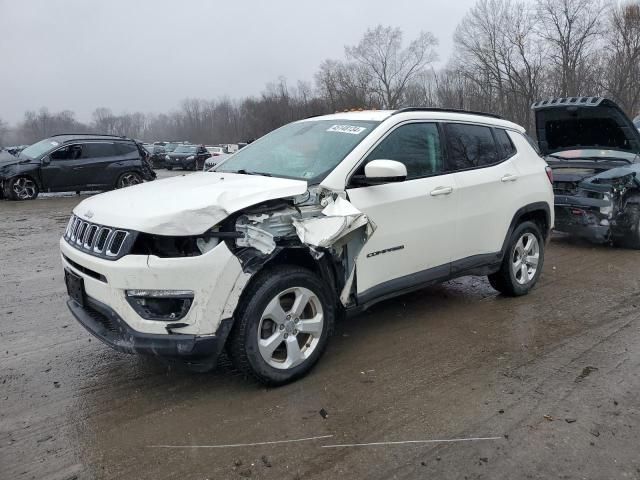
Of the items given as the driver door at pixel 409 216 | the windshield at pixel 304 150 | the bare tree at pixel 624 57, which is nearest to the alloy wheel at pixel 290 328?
the driver door at pixel 409 216

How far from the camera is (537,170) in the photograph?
5617 mm

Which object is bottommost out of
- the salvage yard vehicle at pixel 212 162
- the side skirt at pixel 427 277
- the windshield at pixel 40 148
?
the side skirt at pixel 427 277

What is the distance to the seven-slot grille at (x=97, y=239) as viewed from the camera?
3.11 m

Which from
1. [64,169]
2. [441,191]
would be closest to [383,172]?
[441,191]

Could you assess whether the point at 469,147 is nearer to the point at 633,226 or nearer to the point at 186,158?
Result: the point at 633,226

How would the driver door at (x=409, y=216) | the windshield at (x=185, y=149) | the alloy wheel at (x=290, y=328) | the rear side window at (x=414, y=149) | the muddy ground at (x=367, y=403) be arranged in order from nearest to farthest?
1. the muddy ground at (x=367, y=403)
2. the alloy wheel at (x=290, y=328)
3. the driver door at (x=409, y=216)
4. the rear side window at (x=414, y=149)
5. the windshield at (x=185, y=149)

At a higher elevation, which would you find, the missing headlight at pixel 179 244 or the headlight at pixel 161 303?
the missing headlight at pixel 179 244

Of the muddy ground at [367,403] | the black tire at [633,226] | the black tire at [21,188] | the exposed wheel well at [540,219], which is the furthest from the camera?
the black tire at [21,188]

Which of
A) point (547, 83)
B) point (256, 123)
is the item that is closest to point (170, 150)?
point (547, 83)

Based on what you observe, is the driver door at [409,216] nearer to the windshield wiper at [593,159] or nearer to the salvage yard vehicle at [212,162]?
the salvage yard vehicle at [212,162]

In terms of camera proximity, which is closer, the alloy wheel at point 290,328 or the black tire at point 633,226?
the alloy wheel at point 290,328

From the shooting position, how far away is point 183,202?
10.5ft

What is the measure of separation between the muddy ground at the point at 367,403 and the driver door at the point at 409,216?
0.60 meters

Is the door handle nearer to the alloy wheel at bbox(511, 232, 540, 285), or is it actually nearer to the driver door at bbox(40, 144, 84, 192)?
the alloy wheel at bbox(511, 232, 540, 285)
